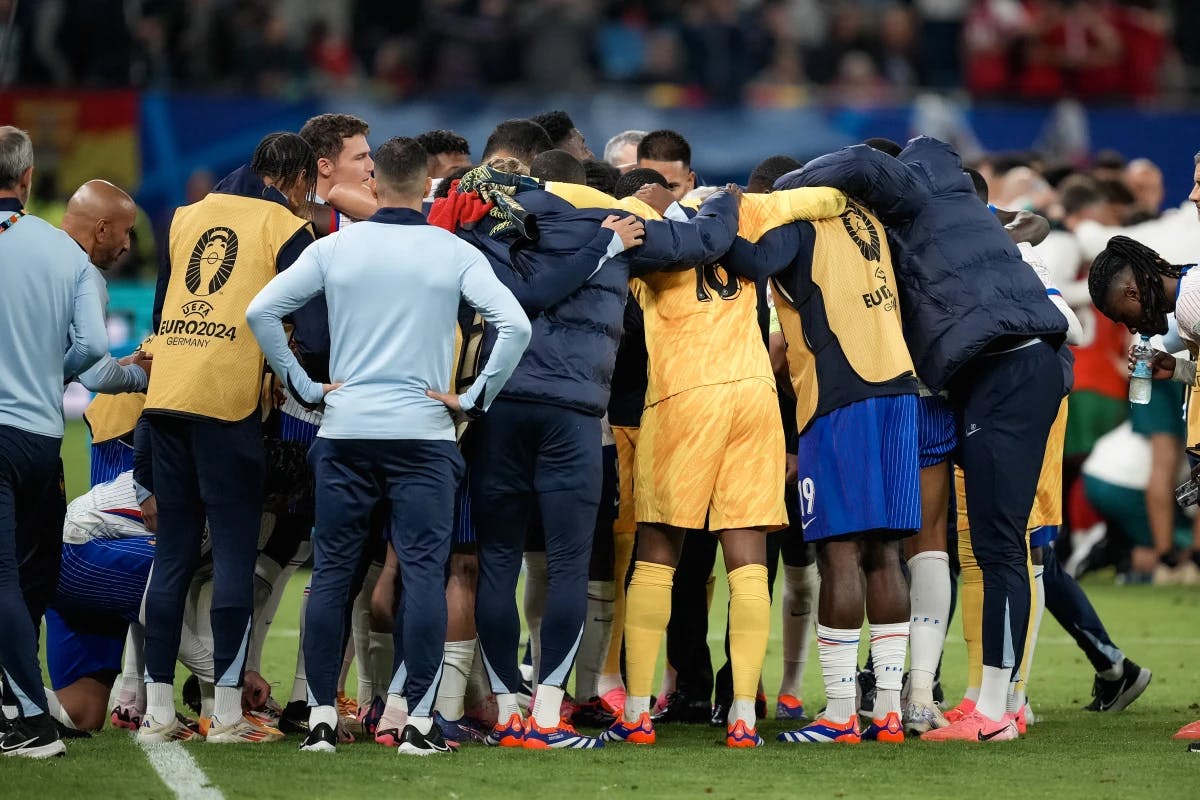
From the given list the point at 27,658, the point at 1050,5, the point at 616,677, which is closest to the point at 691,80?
the point at 1050,5

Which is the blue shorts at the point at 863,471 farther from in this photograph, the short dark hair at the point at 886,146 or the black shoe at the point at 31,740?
the black shoe at the point at 31,740

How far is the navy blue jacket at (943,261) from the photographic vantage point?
6.89 meters

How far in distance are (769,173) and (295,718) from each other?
305cm

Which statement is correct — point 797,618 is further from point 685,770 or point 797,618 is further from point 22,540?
point 22,540

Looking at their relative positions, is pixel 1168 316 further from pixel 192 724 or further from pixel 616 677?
pixel 192 724

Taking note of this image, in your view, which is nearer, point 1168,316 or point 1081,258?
→ point 1168,316

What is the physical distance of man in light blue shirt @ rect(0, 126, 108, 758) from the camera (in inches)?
244

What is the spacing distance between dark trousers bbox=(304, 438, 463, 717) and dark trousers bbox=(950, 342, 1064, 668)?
2064mm

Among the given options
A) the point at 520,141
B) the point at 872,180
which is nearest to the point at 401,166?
the point at 520,141

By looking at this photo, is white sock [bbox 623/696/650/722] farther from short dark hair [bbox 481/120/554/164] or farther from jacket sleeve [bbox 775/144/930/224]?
short dark hair [bbox 481/120/554/164]

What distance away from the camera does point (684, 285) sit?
693 cm

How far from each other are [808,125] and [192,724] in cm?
1398

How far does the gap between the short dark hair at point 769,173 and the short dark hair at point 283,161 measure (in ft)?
6.36

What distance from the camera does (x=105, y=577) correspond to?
7168mm
